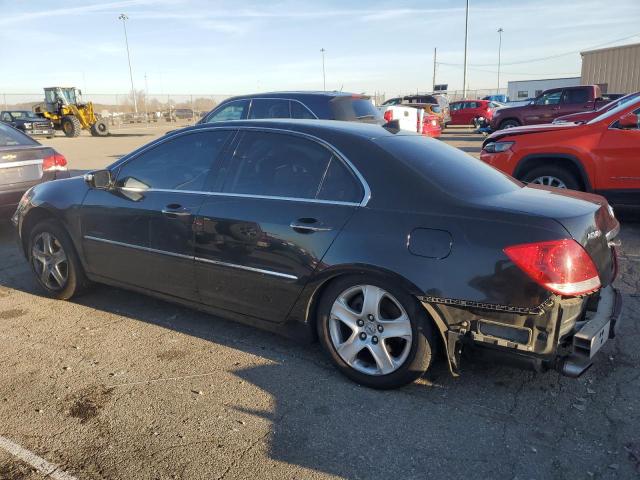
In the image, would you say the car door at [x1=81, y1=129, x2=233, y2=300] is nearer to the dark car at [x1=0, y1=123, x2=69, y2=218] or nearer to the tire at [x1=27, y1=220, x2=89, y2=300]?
the tire at [x1=27, y1=220, x2=89, y2=300]

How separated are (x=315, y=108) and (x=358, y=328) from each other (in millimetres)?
5416

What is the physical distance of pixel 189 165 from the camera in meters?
3.95

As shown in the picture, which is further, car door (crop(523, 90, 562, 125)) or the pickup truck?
car door (crop(523, 90, 562, 125))

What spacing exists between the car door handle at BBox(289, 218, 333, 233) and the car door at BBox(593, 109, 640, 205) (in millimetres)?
4891

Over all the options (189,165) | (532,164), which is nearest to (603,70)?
(532,164)

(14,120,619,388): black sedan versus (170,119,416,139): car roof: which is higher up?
(170,119,416,139): car roof

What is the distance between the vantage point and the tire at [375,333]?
2.98 meters

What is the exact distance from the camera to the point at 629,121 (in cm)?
646

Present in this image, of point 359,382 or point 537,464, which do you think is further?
point 359,382

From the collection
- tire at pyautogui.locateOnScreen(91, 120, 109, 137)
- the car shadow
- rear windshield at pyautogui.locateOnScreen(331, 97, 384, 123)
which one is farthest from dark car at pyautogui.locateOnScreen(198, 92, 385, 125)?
tire at pyautogui.locateOnScreen(91, 120, 109, 137)

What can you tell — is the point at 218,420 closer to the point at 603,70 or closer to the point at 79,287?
the point at 79,287

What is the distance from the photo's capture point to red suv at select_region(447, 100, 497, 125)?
27125mm

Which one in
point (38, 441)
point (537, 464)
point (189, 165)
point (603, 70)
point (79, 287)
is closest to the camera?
point (537, 464)

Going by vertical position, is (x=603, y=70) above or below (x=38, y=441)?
above
